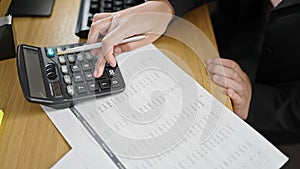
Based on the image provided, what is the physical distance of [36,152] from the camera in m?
0.59

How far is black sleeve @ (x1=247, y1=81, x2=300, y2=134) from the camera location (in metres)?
0.80

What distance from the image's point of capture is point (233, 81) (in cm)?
71

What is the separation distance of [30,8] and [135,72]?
27 cm

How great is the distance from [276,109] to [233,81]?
165mm

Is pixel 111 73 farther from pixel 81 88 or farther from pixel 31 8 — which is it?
pixel 31 8

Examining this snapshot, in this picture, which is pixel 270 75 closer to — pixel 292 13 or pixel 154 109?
pixel 292 13

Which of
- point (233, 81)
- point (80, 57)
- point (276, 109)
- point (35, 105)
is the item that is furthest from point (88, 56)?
point (276, 109)

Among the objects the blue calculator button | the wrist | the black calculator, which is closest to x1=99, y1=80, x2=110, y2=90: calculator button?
Answer: the black calculator

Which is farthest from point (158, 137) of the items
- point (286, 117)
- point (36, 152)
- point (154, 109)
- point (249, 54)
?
point (249, 54)

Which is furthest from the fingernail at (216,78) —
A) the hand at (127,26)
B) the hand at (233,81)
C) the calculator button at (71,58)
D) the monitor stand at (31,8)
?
the monitor stand at (31,8)

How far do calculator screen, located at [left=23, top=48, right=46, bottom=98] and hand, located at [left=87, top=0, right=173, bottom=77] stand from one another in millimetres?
87

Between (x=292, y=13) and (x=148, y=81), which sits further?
(x=292, y=13)

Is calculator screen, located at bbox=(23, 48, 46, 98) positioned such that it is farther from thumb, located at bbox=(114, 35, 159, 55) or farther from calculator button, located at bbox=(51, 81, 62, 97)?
thumb, located at bbox=(114, 35, 159, 55)

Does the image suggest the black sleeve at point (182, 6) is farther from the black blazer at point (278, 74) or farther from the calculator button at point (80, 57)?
the calculator button at point (80, 57)
